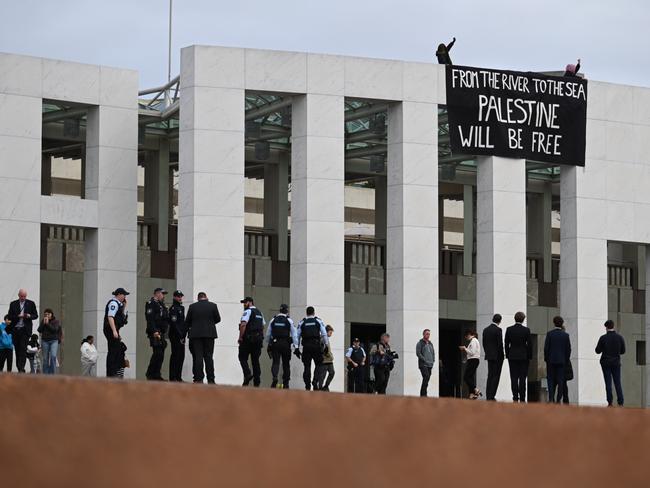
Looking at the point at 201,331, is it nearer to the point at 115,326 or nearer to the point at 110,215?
the point at 115,326

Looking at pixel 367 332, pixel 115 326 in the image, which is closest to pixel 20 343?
pixel 115 326

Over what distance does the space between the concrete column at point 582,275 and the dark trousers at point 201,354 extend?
12.6 metres

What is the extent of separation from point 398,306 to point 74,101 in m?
8.52

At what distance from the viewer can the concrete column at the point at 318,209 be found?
2966cm

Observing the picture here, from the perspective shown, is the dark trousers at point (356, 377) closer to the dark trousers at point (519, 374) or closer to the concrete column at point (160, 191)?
the dark trousers at point (519, 374)

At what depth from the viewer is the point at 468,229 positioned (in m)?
41.5

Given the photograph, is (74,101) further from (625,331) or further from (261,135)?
(625,331)

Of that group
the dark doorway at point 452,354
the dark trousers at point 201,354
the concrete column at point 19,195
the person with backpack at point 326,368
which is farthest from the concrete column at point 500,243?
the dark doorway at point 452,354

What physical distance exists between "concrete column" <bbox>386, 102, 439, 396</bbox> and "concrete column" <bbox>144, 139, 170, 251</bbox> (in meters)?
8.50

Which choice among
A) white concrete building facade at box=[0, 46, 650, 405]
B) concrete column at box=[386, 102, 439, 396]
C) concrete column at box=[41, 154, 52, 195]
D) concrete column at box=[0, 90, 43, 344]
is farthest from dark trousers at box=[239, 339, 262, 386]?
concrete column at box=[41, 154, 52, 195]

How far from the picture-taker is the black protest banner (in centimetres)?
3142

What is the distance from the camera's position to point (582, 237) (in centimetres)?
3284

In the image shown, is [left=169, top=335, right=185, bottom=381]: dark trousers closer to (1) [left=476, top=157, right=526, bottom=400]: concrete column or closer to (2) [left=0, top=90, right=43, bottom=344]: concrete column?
(2) [left=0, top=90, right=43, bottom=344]: concrete column

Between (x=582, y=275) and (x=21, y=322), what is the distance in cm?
1435
